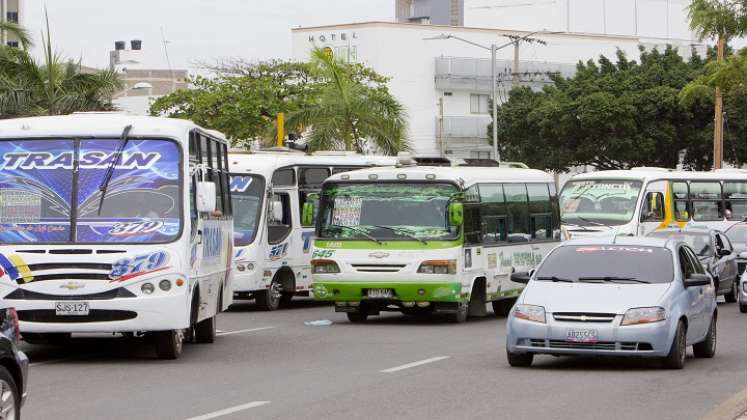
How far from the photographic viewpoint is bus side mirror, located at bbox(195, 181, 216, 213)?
1808 cm

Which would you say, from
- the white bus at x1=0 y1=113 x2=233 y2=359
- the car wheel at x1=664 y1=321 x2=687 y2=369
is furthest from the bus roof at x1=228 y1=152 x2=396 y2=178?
the car wheel at x1=664 y1=321 x2=687 y2=369

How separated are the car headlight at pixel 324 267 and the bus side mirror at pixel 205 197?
22.7 ft

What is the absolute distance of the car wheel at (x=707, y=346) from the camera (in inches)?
708

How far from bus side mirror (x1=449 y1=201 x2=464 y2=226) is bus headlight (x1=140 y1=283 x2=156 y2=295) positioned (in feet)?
27.6

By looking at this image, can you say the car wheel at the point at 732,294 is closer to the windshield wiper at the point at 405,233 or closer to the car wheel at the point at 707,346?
the windshield wiper at the point at 405,233

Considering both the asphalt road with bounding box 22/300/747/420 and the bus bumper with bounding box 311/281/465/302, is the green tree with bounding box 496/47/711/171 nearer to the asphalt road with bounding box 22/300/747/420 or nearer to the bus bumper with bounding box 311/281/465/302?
the bus bumper with bounding box 311/281/465/302

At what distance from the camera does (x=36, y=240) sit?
57.3ft

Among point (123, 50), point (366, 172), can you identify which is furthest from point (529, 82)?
point (366, 172)

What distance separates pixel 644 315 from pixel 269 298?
14.3m

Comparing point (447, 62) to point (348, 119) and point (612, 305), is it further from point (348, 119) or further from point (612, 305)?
point (612, 305)

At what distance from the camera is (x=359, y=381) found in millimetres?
15406

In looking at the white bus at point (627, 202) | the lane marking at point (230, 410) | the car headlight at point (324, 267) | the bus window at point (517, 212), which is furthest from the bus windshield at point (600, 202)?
the lane marking at point (230, 410)

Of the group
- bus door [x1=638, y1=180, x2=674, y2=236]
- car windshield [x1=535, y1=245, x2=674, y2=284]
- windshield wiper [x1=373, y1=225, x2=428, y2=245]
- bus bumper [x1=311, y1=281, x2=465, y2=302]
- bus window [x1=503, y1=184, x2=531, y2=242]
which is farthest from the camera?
bus door [x1=638, y1=180, x2=674, y2=236]

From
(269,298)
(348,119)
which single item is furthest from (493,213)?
(348,119)
